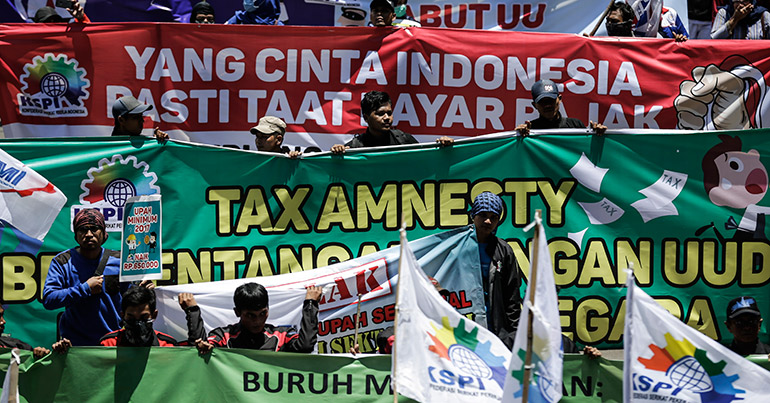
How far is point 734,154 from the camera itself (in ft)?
27.2

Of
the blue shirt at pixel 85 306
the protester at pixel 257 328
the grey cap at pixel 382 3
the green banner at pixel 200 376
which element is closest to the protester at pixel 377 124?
the grey cap at pixel 382 3

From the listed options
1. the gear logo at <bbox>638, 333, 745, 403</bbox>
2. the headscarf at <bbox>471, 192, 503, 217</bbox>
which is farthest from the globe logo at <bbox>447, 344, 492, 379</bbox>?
the headscarf at <bbox>471, 192, 503, 217</bbox>

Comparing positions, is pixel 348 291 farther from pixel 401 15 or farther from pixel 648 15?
pixel 648 15

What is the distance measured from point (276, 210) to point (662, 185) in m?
2.88

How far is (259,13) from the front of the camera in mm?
10539

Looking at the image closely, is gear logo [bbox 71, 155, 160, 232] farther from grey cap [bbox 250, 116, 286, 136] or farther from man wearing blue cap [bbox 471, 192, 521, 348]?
man wearing blue cap [bbox 471, 192, 521, 348]

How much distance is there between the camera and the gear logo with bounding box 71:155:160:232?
8273 mm

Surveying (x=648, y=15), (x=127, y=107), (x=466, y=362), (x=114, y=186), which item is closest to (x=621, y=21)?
(x=648, y=15)

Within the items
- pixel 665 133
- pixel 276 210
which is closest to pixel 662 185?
pixel 665 133

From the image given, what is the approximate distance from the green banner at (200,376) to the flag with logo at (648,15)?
5.39 metres

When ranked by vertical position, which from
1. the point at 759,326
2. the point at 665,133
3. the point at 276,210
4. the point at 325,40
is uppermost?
the point at 325,40

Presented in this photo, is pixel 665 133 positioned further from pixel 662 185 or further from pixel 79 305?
pixel 79 305

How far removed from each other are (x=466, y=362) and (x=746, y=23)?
6.15 metres

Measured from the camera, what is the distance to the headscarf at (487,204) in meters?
7.62
